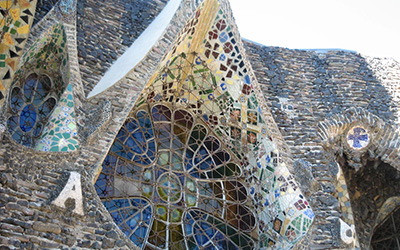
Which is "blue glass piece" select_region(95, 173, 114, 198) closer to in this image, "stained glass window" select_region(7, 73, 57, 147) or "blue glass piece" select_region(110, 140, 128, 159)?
"blue glass piece" select_region(110, 140, 128, 159)

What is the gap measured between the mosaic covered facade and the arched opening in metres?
0.02

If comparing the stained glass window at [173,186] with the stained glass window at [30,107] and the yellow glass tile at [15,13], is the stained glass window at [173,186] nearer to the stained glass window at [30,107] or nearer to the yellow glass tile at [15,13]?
the stained glass window at [30,107]

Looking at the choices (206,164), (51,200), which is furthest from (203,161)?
(51,200)

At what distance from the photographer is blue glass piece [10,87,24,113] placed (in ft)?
18.5

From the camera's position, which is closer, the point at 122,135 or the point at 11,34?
the point at 11,34

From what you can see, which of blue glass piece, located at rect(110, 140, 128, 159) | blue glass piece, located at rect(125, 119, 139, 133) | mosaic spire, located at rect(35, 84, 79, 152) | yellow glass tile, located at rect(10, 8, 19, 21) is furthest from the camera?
blue glass piece, located at rect(125, 119, 139, 133)

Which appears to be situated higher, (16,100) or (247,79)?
(247,79)

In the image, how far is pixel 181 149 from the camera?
A: 647 cm

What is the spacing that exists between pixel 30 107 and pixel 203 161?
75.0 inches

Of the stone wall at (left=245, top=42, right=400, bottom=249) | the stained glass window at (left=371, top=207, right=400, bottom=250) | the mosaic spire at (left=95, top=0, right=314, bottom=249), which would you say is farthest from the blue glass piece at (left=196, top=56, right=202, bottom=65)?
the stained glass window at (left=371, top=207, right=400, bottom=250)

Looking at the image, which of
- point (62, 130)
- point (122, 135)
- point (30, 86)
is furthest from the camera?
point (122, 135)

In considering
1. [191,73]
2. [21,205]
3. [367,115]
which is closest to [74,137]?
[21,205]

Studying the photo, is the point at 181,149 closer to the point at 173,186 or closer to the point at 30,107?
the point at 173,186

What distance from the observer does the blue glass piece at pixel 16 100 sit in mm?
5652
